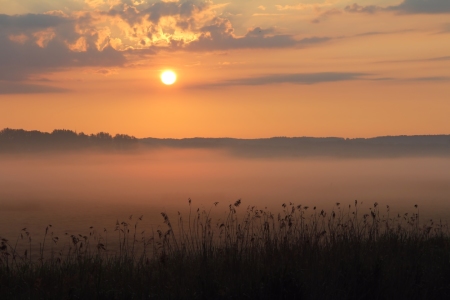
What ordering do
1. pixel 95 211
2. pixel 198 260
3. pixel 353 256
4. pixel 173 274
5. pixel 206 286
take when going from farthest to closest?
pixel 95 211 < pixel 198 260 < pixel 353 256 < pixel 173 274 < pixel 206 286

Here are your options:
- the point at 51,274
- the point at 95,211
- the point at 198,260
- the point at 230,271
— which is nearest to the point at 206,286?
the point at 230,271

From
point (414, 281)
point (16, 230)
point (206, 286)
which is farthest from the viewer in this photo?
point (16, 230)

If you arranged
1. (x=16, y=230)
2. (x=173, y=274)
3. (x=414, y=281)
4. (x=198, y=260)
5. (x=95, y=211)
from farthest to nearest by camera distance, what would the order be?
(x=95, y=211) < (x=16, y=230) < (x=198, y=260) < (x=173, y=274) < (x=414, y=281)

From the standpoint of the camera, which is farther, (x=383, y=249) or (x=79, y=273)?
(x=383, y=249)

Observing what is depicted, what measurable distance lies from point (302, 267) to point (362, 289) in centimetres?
121

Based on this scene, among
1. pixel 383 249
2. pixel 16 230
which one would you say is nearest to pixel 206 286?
pixel 383 249

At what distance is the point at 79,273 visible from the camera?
9.34 meters

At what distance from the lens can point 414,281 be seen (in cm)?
845

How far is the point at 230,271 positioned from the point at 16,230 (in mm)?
17203

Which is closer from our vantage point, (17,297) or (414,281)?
(17,297)

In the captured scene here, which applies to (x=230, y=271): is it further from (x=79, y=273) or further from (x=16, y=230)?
(x=16, y=230)

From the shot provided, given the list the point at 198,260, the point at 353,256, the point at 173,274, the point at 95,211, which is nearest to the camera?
the point at 173,274

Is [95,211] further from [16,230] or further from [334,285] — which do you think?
[334,285]

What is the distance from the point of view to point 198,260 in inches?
404
